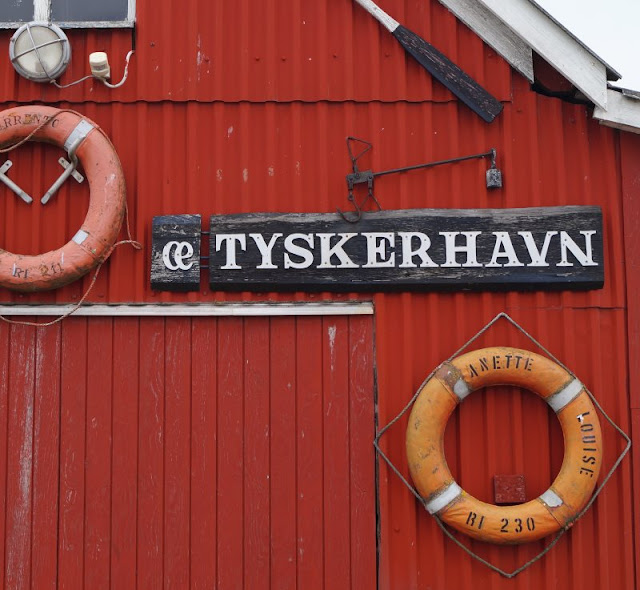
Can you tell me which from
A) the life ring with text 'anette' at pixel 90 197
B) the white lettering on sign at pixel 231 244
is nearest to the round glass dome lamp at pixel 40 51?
the life ring with text 'anette' at pixel 90 197

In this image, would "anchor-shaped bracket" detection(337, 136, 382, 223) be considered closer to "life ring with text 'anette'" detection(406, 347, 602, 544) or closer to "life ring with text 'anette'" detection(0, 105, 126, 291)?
"life ring with text 'anette'" detection(406, 347, 602, 544)

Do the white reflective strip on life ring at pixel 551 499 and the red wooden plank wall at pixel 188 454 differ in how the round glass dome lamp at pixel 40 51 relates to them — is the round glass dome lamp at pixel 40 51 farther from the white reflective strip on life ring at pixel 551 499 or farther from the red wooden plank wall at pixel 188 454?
the white reflective strip on life ring at pixel 551 499

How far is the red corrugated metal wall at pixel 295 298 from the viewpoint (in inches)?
194

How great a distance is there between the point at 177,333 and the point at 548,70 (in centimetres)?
291

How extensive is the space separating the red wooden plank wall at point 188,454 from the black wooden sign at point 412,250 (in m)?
0.30

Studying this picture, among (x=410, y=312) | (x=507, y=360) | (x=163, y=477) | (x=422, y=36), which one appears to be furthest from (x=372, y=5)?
(x=163, y=477)

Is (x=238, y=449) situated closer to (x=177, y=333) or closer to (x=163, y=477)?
(x=163, y=477)

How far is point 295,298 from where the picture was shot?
5.08 meters

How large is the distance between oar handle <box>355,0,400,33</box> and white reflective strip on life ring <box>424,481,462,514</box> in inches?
111

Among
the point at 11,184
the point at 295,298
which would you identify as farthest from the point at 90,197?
the point at 295,298

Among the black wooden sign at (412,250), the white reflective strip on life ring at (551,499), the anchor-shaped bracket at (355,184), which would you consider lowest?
the white reflective strip on life ring at (551,499)

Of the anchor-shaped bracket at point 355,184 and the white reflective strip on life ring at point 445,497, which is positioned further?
the anchor-shaped bracket at point 355,184

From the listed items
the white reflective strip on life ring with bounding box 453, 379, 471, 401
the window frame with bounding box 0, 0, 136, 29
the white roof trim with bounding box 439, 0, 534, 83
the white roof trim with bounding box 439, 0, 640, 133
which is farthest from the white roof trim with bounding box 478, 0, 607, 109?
the window frame with bounding box 0, 0, 136, 29

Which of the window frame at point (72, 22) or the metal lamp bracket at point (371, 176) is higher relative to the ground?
the window frame at point (72, 22)
